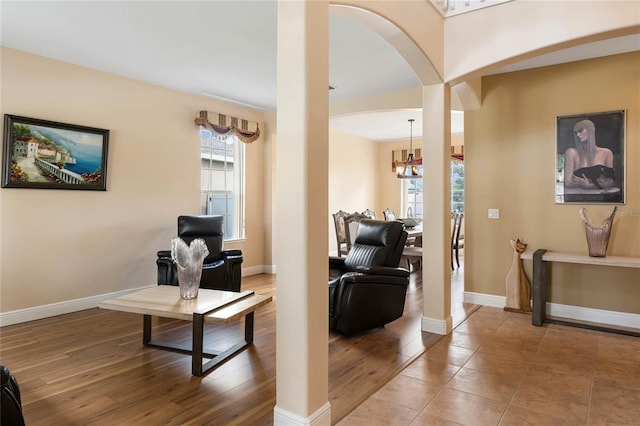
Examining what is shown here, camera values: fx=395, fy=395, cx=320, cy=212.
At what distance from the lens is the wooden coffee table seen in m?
2.75

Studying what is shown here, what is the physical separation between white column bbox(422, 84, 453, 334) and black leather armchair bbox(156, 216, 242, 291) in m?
2.13

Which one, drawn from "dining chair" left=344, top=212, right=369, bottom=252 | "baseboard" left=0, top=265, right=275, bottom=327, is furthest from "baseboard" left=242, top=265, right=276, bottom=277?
"baseboard" left=0, top=265, right=275, bottom=327

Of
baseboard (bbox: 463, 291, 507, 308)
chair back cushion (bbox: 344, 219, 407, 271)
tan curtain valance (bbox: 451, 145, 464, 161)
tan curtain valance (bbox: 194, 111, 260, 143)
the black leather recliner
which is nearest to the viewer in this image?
the black leather recliner

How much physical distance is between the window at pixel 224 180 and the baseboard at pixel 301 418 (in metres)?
4.06

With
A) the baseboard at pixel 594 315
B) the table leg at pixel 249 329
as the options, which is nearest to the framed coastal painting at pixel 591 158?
the baseboard at pixel 594 315

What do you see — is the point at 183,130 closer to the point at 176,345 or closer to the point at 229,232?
the point at 229,232

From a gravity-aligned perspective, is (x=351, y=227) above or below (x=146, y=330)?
above

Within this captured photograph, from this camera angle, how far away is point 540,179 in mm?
4223

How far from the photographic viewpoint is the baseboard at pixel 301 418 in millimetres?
1980

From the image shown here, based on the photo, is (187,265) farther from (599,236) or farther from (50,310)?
(599,236)

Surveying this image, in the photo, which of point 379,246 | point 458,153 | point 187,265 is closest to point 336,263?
point 379,246

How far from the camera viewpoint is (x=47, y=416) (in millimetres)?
2225

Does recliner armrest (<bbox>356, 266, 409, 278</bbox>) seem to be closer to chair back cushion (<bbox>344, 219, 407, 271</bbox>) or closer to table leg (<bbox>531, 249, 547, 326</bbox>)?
chair back cushion (<bbox>344, 219, 407, 271</bbox>)

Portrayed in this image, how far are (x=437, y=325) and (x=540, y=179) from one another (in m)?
1.98
